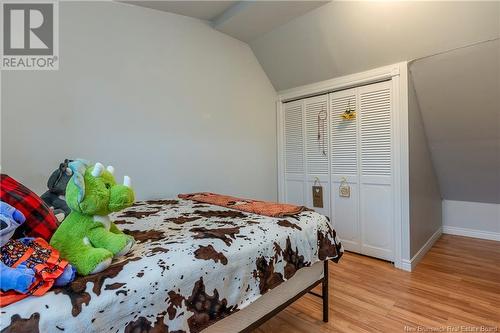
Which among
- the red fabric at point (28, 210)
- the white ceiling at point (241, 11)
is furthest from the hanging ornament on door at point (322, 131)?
the red fabric at point (28, 210)

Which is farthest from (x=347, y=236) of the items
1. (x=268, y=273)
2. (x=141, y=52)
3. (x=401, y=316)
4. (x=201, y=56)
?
(x=141, y=52)

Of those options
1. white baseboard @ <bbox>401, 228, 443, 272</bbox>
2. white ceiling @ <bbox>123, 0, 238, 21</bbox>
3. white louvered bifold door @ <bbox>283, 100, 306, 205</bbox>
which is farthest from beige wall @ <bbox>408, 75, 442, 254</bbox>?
white ceiling @ <bbox>123, 0, 238, 21</bbox>

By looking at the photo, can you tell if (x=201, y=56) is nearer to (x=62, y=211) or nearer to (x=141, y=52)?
(x=141, y=52)

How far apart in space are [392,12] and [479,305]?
2381 mm

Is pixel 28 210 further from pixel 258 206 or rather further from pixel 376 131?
pixel 376 131

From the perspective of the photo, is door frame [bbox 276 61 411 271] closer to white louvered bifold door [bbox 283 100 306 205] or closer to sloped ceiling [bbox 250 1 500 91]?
A: sloped ceiling [bbox 250 1 500 91]

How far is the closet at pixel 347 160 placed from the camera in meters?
2.71

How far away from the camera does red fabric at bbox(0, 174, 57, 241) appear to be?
2.89 ft

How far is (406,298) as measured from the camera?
2043 millimetres

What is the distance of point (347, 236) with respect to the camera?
3082 millimetres

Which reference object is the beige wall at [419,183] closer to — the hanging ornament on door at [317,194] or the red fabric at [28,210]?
the hanging ornament on door at [317,194]

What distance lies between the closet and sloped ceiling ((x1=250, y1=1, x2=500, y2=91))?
1.02ft

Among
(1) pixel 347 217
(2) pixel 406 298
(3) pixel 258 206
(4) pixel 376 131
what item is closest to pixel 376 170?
(4) pixel 376 131

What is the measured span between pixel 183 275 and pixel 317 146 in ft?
8.56
